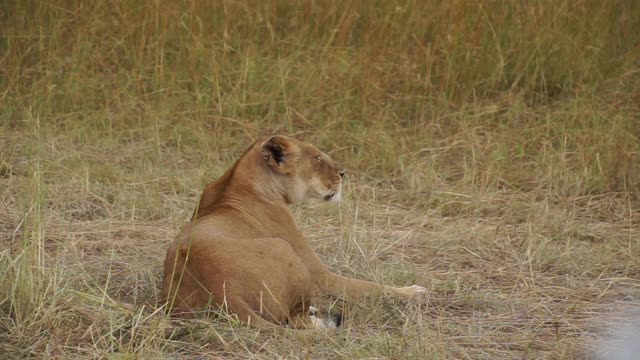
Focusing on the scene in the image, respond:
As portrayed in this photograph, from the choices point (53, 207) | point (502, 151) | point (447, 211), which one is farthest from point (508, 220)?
point (53, 207)

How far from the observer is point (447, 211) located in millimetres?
5879

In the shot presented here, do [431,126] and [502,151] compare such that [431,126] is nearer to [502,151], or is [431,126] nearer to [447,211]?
[502,151]

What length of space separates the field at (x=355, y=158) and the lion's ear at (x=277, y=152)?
0.56m

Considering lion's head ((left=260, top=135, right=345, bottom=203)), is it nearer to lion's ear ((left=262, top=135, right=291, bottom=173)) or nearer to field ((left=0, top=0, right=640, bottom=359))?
lion's ear ((left=262, top=135, right=291, bottom=173))

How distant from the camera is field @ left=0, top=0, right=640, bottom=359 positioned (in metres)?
4.05

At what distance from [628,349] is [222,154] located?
3234 millimetres

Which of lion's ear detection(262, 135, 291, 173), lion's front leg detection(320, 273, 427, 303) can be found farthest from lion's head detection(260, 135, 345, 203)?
lion's front leg detection(320, 273, 427, 303)

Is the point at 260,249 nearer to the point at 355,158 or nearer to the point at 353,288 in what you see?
the point at 353,288

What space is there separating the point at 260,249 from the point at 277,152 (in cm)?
71

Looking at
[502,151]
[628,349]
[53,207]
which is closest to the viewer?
[628,349]

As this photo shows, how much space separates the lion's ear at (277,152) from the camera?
4652 mm

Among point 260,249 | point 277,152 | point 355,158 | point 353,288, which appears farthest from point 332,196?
point 355,158

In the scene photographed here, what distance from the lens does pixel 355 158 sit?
21.4ft

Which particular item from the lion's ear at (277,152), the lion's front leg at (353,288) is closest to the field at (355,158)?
the lion's front leg at (353,288)
